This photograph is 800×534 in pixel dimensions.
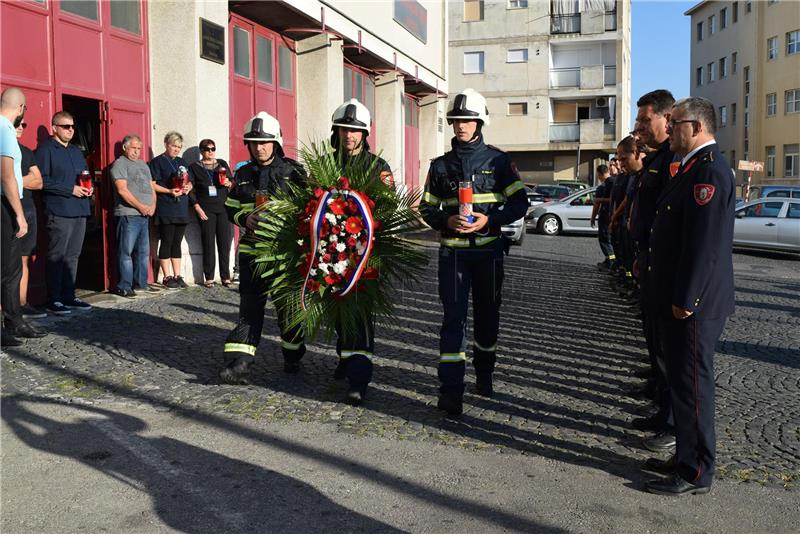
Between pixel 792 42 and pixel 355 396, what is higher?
pixel 792 42

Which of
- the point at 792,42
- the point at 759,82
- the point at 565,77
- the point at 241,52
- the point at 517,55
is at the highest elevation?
the point at 517,55

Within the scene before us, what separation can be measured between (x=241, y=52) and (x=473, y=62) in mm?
40007

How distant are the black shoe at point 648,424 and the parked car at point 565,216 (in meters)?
21.3

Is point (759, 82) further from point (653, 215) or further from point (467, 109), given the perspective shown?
point (467, 109)

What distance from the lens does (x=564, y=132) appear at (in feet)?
171

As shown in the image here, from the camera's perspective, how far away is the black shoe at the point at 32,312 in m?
8.87

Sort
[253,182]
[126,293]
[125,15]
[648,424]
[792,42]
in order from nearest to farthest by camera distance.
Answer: [648,424], [253,182], [126,293], [125,15], [792,42]

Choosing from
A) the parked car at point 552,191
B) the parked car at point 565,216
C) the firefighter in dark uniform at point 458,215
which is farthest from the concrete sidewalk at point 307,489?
the parked car at point 552,191

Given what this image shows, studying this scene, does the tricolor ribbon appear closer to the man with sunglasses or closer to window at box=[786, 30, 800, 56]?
the man with sunglasses

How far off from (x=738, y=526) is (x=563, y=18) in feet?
167

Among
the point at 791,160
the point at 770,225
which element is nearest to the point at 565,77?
the point at 791,160

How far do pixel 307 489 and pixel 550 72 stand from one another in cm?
5025

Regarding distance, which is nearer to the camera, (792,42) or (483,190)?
(483,190)

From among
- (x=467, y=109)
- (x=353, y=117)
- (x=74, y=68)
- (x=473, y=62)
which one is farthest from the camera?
(x=473, y=62)
